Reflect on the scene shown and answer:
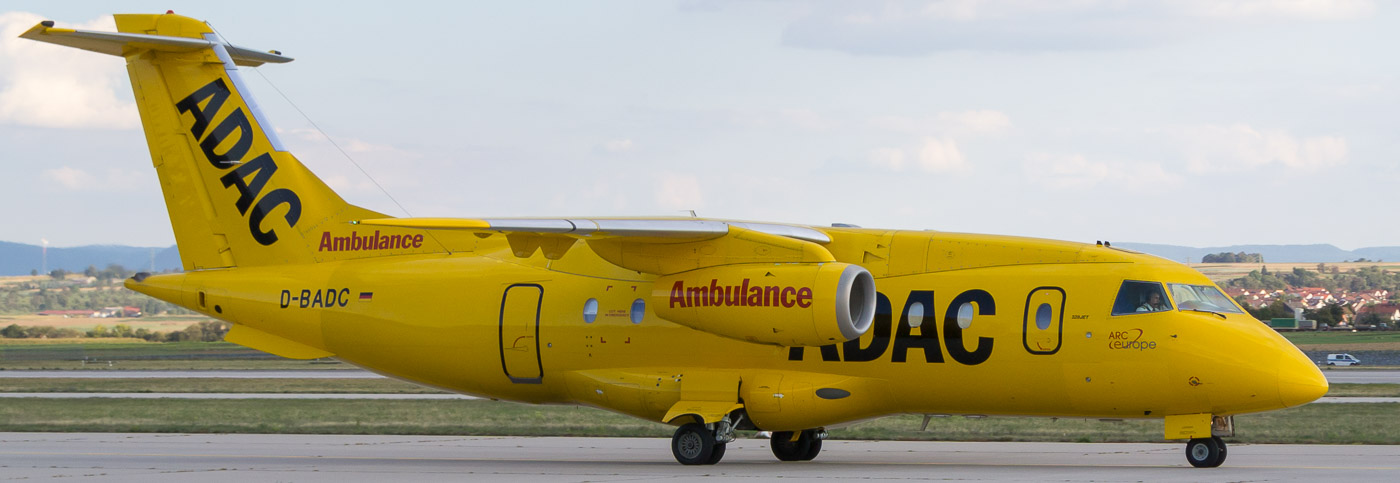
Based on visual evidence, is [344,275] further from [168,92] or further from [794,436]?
[794,436]

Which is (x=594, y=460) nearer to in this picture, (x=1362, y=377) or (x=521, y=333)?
(x=521, y=333)

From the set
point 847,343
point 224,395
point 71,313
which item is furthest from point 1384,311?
point 71,313

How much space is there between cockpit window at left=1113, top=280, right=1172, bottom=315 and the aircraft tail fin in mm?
10613

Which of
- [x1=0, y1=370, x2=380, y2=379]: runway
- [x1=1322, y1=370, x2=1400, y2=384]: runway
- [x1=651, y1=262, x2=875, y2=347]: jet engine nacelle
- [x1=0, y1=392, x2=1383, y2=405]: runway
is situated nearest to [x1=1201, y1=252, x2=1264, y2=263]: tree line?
[x1=1322, y1=370, x2=1400, y2=384]: runway

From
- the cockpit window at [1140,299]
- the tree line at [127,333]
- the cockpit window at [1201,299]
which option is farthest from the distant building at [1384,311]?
the cockpit window at [1140,299]

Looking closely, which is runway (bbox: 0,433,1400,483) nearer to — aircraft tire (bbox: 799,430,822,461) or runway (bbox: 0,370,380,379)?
aircraft tire (bbox: 799,430,822,461)

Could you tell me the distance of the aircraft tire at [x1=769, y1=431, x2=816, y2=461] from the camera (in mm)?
Answer: 19578

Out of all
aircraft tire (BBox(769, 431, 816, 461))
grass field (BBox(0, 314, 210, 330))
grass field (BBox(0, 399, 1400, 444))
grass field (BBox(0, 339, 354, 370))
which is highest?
aircraft tire (BBox(769, 431, 816, 461))

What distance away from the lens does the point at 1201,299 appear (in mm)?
16703

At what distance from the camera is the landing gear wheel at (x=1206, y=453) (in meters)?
16.5

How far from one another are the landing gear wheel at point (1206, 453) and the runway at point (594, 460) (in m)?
0.14

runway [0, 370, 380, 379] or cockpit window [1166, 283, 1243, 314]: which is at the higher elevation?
cockpit window [1166, 283, 1243, 314]

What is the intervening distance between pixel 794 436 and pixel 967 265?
12.0 ft

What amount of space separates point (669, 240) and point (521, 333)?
3.02 m
